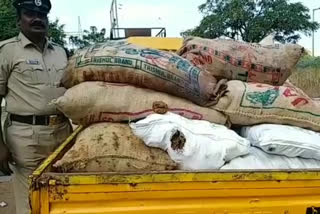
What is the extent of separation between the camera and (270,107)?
2.40m

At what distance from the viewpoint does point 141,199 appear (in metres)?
1.85

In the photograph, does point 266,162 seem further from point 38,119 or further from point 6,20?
point 6,20

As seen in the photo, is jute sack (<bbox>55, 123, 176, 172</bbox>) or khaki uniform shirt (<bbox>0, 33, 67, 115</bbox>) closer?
jute sack (<bbox>55, 123, 176, 172</bbox>)

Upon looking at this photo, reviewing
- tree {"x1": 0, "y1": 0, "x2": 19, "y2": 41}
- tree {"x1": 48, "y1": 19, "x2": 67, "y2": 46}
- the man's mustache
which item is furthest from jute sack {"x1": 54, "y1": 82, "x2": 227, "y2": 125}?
tree {"x1": 48, "y1": 19, "x2": 67, "y2": 46}

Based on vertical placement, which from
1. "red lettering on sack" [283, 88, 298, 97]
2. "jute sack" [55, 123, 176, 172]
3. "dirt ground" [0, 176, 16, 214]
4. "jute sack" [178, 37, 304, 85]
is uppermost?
"jute sack" [178, 37, 304, 85]

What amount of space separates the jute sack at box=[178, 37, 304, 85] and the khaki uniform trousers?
103 cm

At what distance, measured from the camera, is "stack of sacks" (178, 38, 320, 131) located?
7.89 feet

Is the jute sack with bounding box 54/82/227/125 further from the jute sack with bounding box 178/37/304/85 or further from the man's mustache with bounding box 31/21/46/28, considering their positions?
the man's mustache with bounding box 31/21/46/28

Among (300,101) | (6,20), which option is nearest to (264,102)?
(300,101)

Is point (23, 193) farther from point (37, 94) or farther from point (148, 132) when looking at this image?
point (148, 132)

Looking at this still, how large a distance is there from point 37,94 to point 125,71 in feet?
3.34

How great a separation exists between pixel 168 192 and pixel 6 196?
3.94m

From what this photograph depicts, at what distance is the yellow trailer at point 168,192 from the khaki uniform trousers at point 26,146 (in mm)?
1429

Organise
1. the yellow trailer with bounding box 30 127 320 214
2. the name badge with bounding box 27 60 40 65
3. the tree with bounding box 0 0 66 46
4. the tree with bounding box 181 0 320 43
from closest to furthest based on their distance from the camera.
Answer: the yellow trailer with bounding box 30 127 320 214 < the name badge with bounding box 27 60 40 65 < the tree with bounding box 0 0 66 46 < the tree with bounding box 181 0 320 43
